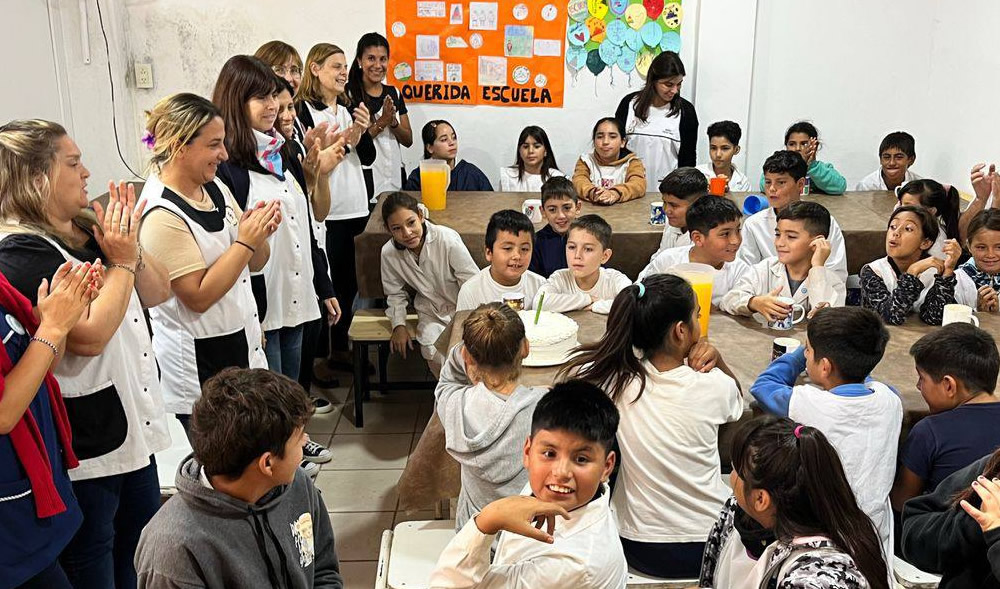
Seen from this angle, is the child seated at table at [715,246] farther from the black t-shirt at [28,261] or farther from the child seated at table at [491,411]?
the black t-shirt at [28,261]

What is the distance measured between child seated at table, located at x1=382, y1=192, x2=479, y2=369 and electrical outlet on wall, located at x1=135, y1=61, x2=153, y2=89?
8.69 feet

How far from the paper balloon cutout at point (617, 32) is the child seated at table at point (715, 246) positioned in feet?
9.13

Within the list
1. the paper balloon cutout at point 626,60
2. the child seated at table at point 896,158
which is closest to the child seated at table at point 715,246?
the child seated at table at point 896,158

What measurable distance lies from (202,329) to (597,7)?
402 centimetres

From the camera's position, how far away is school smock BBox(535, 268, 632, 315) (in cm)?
329

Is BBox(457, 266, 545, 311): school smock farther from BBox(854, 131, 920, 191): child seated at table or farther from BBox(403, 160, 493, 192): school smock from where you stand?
BBox(854, 131, 920, 191): child seated at table

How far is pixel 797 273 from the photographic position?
3.30m

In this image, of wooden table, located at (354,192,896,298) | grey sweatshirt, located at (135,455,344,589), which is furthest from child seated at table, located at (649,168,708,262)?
grey sweatshirt, located at (135,455,344,589)

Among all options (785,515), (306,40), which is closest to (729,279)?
(785,515)

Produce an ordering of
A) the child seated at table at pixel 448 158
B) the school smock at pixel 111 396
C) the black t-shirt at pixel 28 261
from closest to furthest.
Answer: the black t-shirt at pixel 28 261
the school smock at pixel 111 396
the child seated at table at pixel 448 158

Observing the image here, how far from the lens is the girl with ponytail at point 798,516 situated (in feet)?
5.12

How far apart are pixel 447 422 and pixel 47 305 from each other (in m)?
1.02

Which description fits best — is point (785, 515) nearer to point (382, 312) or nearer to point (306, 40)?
point (382, 312)

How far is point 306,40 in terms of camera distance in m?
5.85
